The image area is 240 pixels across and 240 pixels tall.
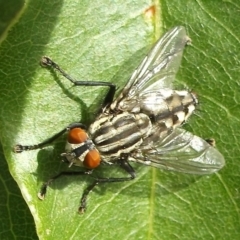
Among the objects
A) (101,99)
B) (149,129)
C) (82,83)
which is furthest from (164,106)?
(82,83)

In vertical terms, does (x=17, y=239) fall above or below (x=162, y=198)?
below

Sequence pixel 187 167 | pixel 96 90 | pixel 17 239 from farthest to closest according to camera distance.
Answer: pixel 17 239, pixel 187 167, pixel 96 90

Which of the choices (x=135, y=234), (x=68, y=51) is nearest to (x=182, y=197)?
(x=135, y=234)

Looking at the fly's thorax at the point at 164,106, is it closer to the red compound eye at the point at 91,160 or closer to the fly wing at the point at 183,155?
the fly wing at the point at 183,155

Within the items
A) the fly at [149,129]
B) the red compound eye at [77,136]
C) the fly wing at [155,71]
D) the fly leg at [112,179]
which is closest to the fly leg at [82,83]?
the fly at [149,129]

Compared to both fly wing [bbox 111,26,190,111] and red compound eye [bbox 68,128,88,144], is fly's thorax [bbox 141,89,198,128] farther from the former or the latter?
red compound eye [bbox 68,128,88,144]

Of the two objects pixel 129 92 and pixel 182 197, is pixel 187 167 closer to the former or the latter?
pixel 182 197

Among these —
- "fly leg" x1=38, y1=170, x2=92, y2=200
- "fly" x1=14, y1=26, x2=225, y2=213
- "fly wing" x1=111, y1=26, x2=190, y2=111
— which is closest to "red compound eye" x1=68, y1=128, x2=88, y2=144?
"fly" x1=14, y1=26, x2=225, y2=213
